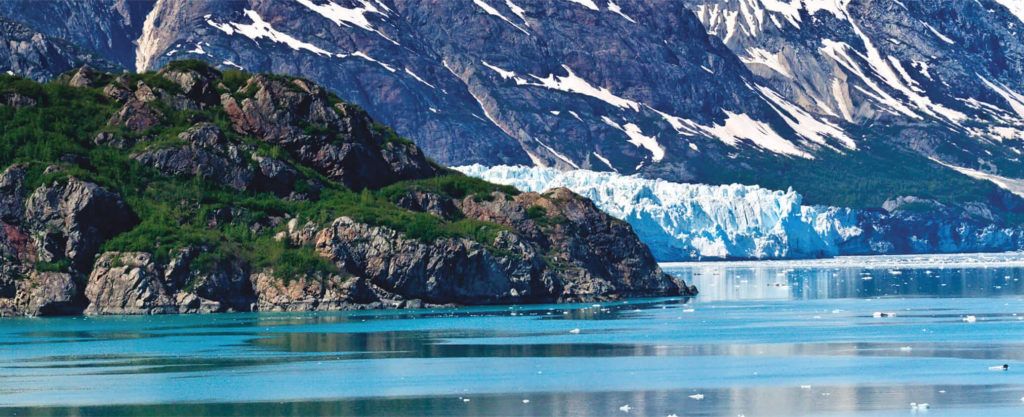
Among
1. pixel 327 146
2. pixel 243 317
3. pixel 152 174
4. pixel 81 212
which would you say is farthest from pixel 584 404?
pixel 327 146

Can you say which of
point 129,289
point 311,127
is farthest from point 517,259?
point 129,289

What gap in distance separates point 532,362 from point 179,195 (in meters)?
62.5

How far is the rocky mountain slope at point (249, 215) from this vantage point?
12862 centimetres

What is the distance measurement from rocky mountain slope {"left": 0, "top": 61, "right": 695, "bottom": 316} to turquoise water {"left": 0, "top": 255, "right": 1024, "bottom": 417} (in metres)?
4.88

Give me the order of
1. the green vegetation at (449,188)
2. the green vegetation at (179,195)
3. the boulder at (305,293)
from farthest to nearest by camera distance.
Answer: the green vegetation at (449,188)
the green vegetation at (179,195)
the boulder at (305,293)

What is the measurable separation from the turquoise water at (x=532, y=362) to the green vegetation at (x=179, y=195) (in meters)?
7.82

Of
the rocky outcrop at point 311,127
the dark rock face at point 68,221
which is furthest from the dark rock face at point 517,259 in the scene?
the dark rock face at point 68,221

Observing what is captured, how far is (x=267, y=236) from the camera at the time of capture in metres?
139

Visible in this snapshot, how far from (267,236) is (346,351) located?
47340 millimetres

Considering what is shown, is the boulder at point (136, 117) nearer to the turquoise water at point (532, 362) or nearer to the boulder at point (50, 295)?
the boulder at point (50, 295)

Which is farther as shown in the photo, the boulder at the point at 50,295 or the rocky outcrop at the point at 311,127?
the rocky outcrop at the point at 311,127

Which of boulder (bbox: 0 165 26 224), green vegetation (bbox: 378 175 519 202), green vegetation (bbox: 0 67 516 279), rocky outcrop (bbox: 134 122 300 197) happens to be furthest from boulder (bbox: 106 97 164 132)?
green vegetation (bbox: 378 175 519 202)

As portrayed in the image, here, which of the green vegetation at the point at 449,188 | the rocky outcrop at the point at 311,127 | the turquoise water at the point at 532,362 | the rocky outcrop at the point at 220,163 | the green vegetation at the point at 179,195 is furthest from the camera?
the rocky outcrop at the point at 311,127

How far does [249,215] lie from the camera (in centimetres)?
14100
